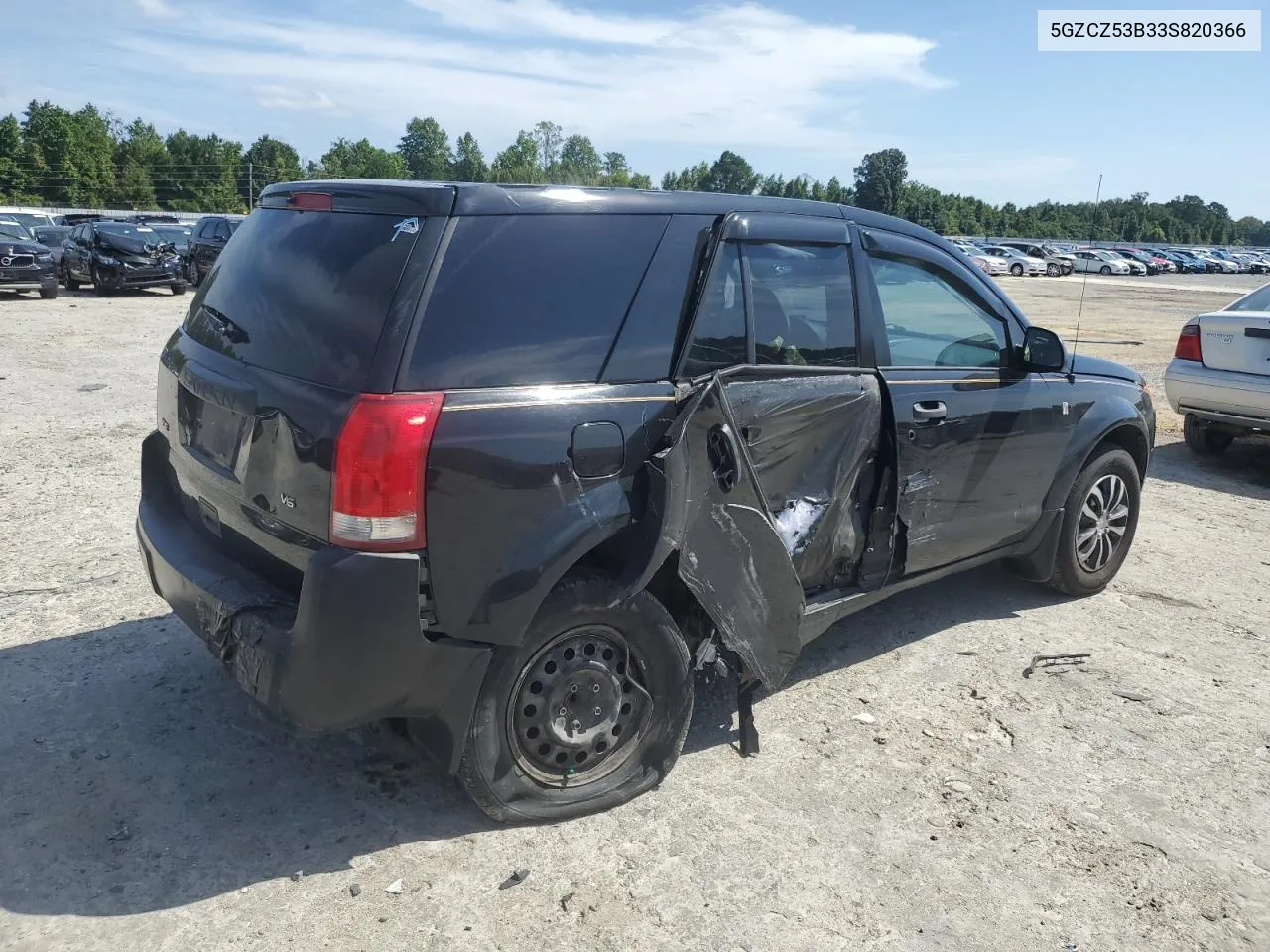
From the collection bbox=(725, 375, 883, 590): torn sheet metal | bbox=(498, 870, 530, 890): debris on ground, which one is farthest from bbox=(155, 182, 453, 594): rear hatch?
bbox=(725, 375, 883, 590): torn sheet metal

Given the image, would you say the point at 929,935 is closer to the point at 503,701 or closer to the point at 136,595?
the point at 503,701

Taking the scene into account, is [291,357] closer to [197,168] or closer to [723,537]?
[723,537]

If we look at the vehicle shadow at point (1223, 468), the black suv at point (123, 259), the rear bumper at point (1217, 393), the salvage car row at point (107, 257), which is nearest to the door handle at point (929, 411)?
the vehicle shadow at point (1223, 468)

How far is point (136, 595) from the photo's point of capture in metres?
4.97

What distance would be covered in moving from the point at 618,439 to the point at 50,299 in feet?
69.5

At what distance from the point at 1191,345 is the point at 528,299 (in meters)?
7.80

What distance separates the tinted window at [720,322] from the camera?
11.5ft

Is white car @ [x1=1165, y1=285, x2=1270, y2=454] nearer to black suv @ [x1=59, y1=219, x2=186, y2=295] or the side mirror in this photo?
the side mirror

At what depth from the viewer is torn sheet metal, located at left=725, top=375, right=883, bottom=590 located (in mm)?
3713

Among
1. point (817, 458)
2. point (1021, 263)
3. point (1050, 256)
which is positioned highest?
point (1050, 256)

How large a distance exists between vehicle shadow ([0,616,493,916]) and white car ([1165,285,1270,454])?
301 inches

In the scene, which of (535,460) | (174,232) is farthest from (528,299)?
(174,232)

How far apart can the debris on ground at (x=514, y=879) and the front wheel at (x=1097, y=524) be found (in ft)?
11.4

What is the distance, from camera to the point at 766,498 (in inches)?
148
